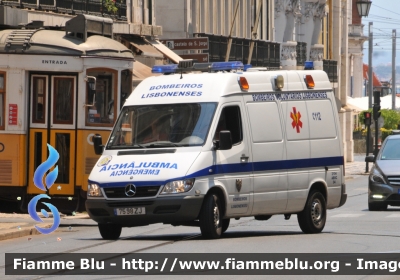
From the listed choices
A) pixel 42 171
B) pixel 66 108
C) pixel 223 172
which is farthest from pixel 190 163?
pixel 66 108

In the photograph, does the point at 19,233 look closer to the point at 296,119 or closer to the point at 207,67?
the point at 207,67

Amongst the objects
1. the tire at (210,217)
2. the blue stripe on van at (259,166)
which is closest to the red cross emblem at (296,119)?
the blue stripe on van at (259,166)

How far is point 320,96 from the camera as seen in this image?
19750 mm

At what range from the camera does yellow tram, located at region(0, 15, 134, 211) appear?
906 inches

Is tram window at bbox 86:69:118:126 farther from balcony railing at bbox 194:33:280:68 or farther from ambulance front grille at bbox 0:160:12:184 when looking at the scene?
balcony railing at bbox 194:33:280:68

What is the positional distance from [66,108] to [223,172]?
6.69 metres

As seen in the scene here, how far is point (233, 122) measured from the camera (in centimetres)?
Answer: 1792

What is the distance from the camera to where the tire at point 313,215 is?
19.1 m

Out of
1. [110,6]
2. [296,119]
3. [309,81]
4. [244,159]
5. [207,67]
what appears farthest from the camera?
Answer: [110,6]

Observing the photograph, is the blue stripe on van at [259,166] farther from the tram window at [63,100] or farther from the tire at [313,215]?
the tram window at [63,100]

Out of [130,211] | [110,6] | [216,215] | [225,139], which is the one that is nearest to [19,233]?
[130,211]

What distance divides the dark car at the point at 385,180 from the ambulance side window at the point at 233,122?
9583 mm

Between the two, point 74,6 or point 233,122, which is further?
point 74,6

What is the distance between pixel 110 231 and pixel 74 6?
56.6 feet
